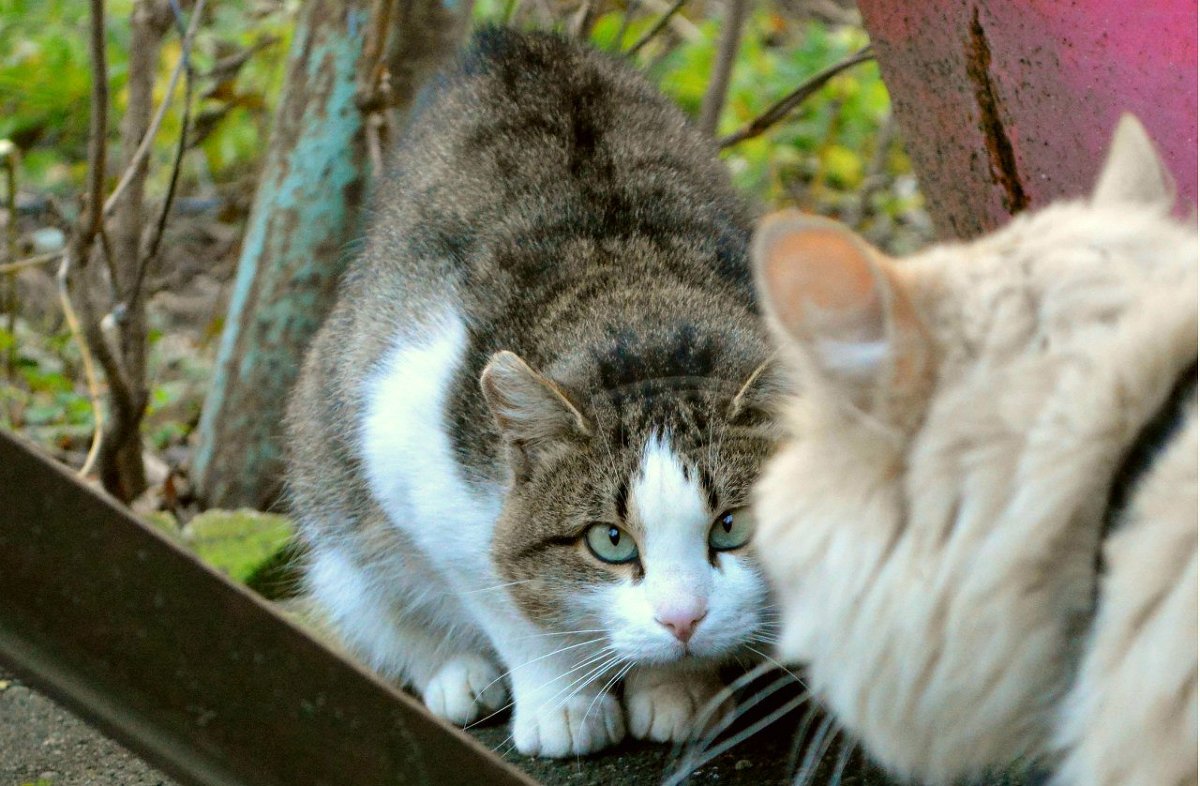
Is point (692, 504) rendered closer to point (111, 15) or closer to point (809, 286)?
point (809, 286)

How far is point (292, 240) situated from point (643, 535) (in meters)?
1.68

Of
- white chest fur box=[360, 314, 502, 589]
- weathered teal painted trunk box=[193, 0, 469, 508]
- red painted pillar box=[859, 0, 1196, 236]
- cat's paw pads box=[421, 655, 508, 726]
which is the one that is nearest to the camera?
red painted pillar box=[859, 0, 1196, 236]

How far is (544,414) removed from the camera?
2154 mm

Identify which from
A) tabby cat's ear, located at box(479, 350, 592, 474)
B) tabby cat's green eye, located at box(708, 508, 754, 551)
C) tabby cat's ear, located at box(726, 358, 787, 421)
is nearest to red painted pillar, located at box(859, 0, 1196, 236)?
tabby cat's ear, located at box(726, 358, 787, 421)

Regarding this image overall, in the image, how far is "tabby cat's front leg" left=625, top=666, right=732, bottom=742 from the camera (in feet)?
7.57

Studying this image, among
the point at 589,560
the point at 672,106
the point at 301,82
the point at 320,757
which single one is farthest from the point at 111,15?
the point at 320,757

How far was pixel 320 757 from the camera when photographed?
1241mm

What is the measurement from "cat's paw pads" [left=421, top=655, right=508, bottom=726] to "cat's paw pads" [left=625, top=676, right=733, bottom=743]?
28 centimetres

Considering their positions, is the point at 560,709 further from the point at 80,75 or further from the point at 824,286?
the point at 80,75

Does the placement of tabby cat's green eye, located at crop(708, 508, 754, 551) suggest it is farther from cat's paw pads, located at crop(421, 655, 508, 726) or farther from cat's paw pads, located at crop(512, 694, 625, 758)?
cat's paw pads, located at crop(421, 655, 508, 726)

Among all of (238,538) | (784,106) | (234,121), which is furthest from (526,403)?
(234,121)

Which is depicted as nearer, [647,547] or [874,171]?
[647,547]

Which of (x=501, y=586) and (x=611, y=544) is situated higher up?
(x=611, y=544)

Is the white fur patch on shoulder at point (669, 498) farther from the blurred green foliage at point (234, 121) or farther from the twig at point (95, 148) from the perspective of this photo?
the blurred green foliage at point (234, 121)
